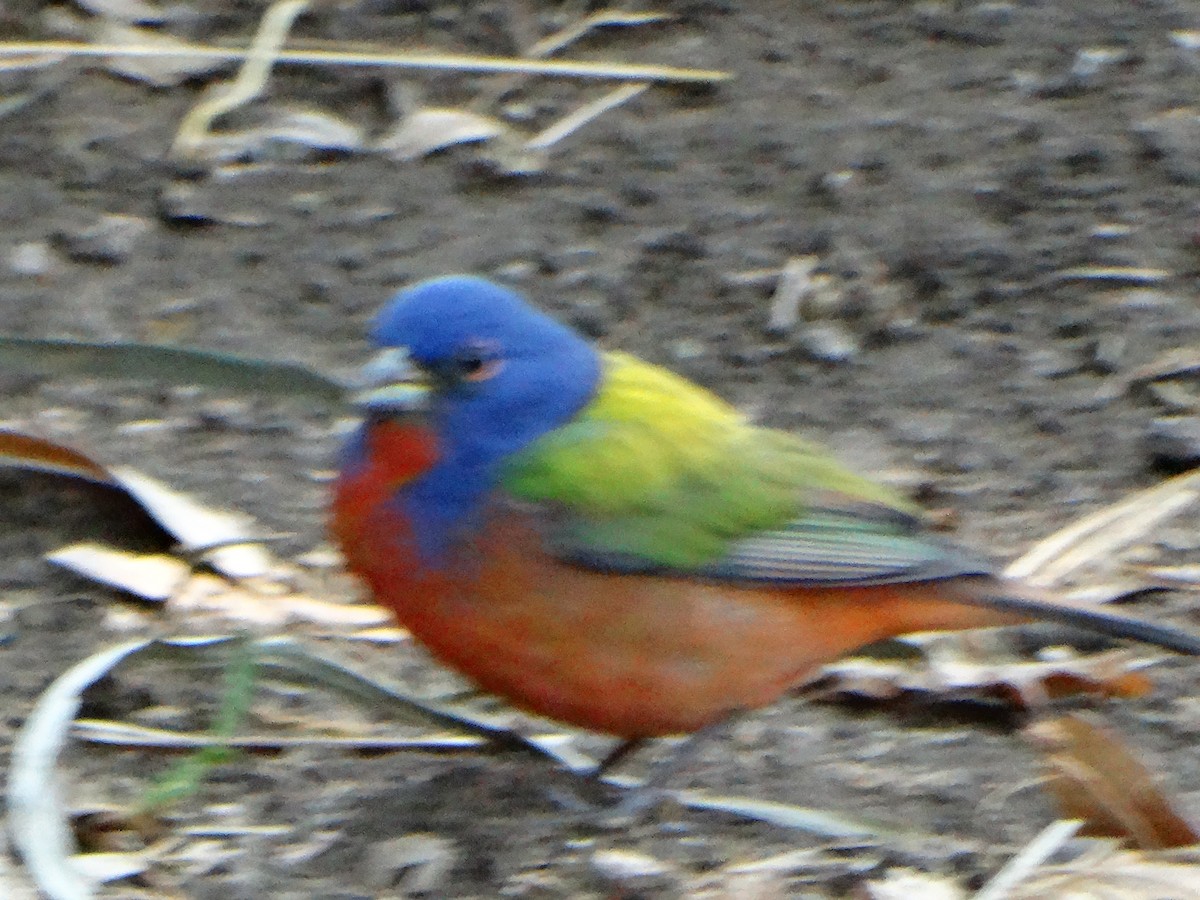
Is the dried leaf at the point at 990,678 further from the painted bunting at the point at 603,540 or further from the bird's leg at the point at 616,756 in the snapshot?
the bird's leg at the point at 616,756

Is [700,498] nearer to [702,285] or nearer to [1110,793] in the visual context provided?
[1110,793]

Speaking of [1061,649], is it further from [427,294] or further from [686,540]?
[427,294]

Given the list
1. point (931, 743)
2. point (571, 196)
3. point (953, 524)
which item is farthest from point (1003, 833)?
point (571, 196)

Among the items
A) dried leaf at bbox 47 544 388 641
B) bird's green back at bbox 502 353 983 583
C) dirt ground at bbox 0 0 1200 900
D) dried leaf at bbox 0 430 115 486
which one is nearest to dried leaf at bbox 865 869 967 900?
dirt ground at bbox 0 0 1200 900

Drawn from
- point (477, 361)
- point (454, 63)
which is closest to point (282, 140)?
point (454, 63)

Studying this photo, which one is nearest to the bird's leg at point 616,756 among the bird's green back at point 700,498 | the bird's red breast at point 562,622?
the bird's red breast at point 562,622

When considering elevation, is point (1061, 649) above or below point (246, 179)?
below

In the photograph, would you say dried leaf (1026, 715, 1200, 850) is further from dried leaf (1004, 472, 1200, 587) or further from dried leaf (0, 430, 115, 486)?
dried leaf (0, 430, 115, 486)
